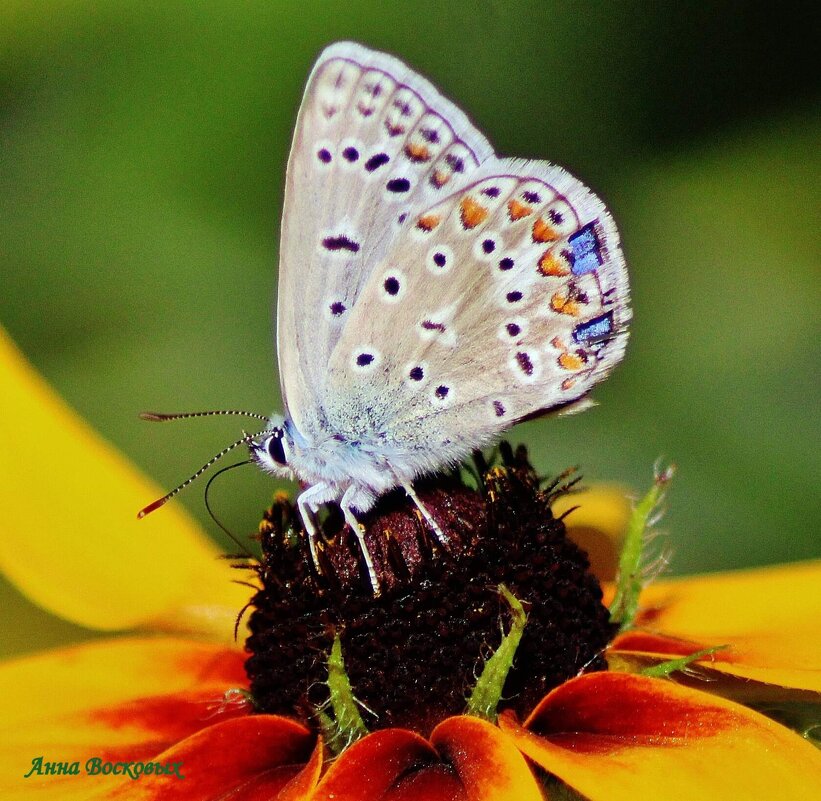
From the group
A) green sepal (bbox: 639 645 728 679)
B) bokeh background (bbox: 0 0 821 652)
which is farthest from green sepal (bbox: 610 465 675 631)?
bokeh background (bbox: 0 0 821 652)

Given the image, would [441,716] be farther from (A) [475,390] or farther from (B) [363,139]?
(B) [363,139]

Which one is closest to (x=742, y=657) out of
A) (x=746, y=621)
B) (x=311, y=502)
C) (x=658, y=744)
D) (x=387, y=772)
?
(x=746, y=621)

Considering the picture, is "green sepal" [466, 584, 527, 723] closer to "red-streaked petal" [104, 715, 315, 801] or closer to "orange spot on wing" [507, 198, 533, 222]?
"red-streaked petal" [104, 715, 315, 801]

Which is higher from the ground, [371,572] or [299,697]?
[371,572]

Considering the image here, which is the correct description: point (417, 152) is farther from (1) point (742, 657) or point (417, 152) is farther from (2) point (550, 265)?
(1) point (742, 657)

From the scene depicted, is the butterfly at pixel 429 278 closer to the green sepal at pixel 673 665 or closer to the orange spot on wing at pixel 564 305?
the orange spot on wing at pixel 564 305

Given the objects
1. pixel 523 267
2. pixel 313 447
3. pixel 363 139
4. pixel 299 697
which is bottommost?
pixel 299 697

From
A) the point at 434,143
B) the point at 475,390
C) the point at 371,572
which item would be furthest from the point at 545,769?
the point at 434,143
